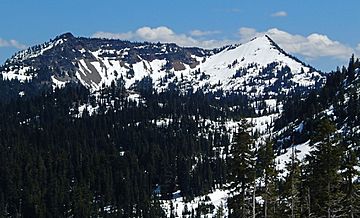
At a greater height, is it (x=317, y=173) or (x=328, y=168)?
(x=328, y=168)

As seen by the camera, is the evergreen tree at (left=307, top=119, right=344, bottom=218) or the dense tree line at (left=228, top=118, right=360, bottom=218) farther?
the evergreen tree at (left=307, top=119, right=344, bottom=218)

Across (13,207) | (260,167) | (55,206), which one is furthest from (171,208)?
(260,167)

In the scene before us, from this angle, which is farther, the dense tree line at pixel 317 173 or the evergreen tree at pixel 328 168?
the evergreen tree at pixel 328 168

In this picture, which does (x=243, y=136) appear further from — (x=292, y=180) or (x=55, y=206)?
(x=55, y=206)

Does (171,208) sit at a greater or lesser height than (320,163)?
lesser

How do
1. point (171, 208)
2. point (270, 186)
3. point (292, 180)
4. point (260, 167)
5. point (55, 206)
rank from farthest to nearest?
point (171, 208) → point (55, 206) → point (270, 186) → point (292, 180) → point (260, 167)

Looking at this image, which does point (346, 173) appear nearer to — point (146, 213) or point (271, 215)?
point (271, 215)

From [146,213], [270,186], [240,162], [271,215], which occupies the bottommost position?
[146,213]

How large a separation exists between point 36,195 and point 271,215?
128724 millimetres

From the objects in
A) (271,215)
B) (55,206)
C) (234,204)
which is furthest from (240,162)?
(55,206)

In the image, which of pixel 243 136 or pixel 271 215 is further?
pixel 271 215

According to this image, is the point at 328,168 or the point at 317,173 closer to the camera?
the point at 328,168

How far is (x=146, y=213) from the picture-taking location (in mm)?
187875

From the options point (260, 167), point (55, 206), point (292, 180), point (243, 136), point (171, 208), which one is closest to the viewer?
point (243, 136)
